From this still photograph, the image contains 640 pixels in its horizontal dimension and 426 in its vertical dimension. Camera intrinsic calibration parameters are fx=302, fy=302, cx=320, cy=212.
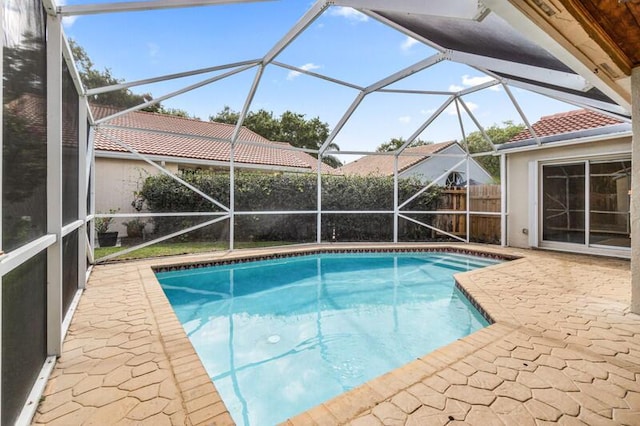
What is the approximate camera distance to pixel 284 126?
88.4 feet

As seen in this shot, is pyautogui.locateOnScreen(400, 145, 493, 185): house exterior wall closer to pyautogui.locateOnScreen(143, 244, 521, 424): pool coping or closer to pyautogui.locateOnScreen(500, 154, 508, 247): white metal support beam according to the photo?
pyautogui.locateOnScreen(500, 154, 508, 247): white metal support beam

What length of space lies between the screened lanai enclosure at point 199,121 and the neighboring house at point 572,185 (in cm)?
40

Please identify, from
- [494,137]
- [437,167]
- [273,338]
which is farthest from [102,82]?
[494,137]

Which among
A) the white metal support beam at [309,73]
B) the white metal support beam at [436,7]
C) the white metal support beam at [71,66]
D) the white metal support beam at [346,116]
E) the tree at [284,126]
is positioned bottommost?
the white metal support beam at [71,66]

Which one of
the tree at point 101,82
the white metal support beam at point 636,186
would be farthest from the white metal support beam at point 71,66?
the white metal support beam at point 636,186

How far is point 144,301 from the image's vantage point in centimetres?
425

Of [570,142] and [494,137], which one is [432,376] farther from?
[494,137]

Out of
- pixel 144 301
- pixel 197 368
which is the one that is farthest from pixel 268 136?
pixel 197 368

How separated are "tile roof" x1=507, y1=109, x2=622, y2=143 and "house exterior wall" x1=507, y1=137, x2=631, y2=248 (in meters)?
0.54

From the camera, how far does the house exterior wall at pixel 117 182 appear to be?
32.6ft

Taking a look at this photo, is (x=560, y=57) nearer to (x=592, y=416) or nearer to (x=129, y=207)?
(x=592, y=416)

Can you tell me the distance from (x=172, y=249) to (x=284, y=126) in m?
20.2

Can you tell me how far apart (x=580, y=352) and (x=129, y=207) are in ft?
38.0

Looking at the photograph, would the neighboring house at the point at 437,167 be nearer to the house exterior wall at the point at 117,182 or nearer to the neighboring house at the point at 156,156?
the neighboring house at the point at 156,156
